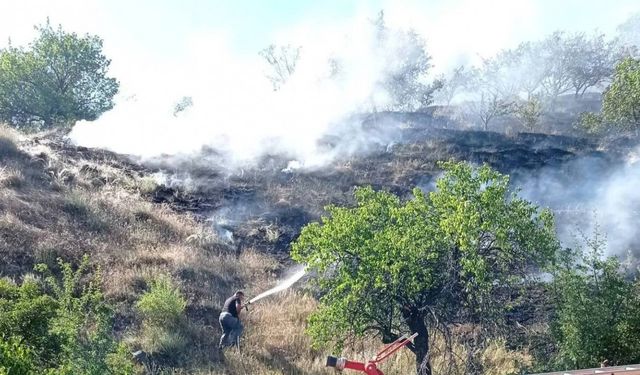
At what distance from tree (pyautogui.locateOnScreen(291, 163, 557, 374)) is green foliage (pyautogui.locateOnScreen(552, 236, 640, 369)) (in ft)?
1.83

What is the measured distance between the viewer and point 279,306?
1313cm

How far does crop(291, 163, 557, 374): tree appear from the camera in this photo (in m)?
8.87

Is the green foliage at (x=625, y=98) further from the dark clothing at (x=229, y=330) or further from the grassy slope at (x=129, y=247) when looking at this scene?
the dark clothing at (x=229, y=330)

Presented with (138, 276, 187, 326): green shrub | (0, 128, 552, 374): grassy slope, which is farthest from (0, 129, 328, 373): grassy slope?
(138, 276, 187, 326): green shrub

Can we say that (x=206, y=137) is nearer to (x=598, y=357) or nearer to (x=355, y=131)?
(x=355, y=131)

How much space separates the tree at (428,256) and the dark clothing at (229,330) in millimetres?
2381

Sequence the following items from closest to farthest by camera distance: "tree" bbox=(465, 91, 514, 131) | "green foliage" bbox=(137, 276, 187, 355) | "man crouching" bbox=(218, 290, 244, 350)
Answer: "green foliage" bbox=(137, 276, 187, 355) < "man crouching" bbox=(218, 290, 244, 350) < "tree" bbox=(465, 91, 514, 131)

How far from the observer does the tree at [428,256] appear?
8.87 m

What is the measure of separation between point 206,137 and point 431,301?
54.0ft

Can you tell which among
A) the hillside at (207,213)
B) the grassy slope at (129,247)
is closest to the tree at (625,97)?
the hillside at (207,213)

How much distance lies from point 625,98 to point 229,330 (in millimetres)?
16721

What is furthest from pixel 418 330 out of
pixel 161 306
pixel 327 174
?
pixel 327 174

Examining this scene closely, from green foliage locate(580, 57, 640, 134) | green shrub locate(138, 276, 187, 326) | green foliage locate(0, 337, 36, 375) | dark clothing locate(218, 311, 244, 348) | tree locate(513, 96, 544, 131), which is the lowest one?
green foliage locate(0, 337, 36, 375)

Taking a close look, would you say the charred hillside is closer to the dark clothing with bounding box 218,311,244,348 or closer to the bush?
the bush
